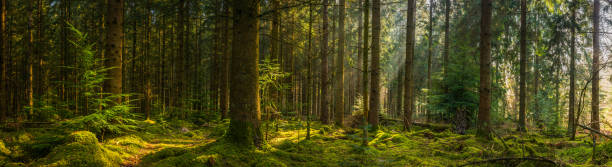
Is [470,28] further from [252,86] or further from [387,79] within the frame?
[387,79]

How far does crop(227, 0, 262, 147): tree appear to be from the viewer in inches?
213

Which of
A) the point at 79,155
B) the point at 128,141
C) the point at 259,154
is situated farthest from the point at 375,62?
the point at 79,155

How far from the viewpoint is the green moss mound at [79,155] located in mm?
3979

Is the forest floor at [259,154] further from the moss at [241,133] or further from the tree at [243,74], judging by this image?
the tree at [243,74]

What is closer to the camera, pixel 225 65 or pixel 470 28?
pixel 225 65

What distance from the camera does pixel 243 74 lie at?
5.40 m

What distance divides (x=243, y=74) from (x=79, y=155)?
2805 mm

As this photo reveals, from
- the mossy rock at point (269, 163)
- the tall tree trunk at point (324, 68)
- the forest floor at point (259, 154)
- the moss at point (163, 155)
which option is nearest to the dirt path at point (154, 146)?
the forest floor at point (259, 154)

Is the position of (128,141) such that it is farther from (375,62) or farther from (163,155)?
(375,62)

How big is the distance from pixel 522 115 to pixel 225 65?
1431 cm

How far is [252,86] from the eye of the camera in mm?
5484

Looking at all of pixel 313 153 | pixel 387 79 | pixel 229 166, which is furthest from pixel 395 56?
pixel 229 166

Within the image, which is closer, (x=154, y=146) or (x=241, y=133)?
(x=241, y=133)

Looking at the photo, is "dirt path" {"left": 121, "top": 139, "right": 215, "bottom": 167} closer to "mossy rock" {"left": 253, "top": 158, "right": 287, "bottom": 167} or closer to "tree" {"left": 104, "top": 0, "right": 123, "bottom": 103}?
"tree" {"left": 104, "top": 0, "right": 123, "bottom": 103}
